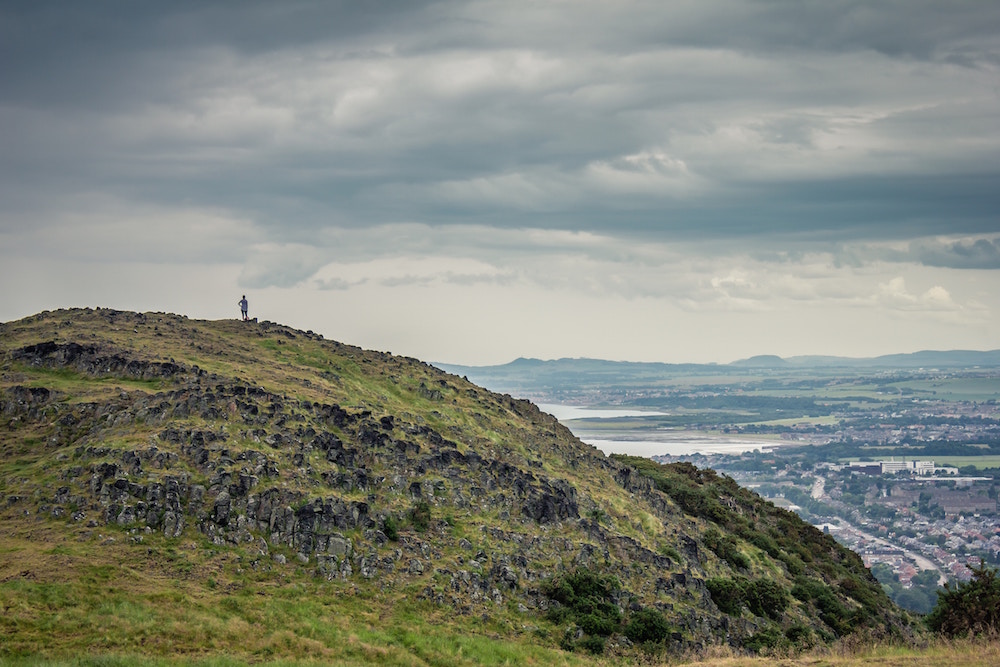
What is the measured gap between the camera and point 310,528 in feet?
137

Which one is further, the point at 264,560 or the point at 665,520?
the point at 665,520

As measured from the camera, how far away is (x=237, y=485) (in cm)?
4231

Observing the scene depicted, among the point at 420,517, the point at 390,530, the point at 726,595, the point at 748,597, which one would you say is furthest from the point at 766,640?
the point at 390,530

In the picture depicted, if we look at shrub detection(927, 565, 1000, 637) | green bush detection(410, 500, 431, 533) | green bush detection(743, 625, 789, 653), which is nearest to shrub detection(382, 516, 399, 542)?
green bush detection(410, 500, 431, 533)

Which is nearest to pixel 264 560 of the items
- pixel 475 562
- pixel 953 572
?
pixel 475 562

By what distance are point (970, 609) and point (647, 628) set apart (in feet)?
52.6

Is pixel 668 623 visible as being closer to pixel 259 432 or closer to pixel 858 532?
pixel 259 432

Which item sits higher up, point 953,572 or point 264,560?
point 264,560

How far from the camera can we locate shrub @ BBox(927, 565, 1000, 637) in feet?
128

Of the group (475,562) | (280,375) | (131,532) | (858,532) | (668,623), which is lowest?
(858,532)

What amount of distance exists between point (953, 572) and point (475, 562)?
140363 mm

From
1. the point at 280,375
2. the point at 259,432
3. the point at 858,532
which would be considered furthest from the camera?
the point at 858,532

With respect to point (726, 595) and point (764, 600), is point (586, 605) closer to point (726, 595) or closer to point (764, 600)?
point (726, 595)

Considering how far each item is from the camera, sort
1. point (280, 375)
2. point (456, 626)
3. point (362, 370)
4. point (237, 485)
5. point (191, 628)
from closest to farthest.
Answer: point (191, 628) → point (456, 626) → point (237, 485) → point (280, 375) → point (362, 370)
